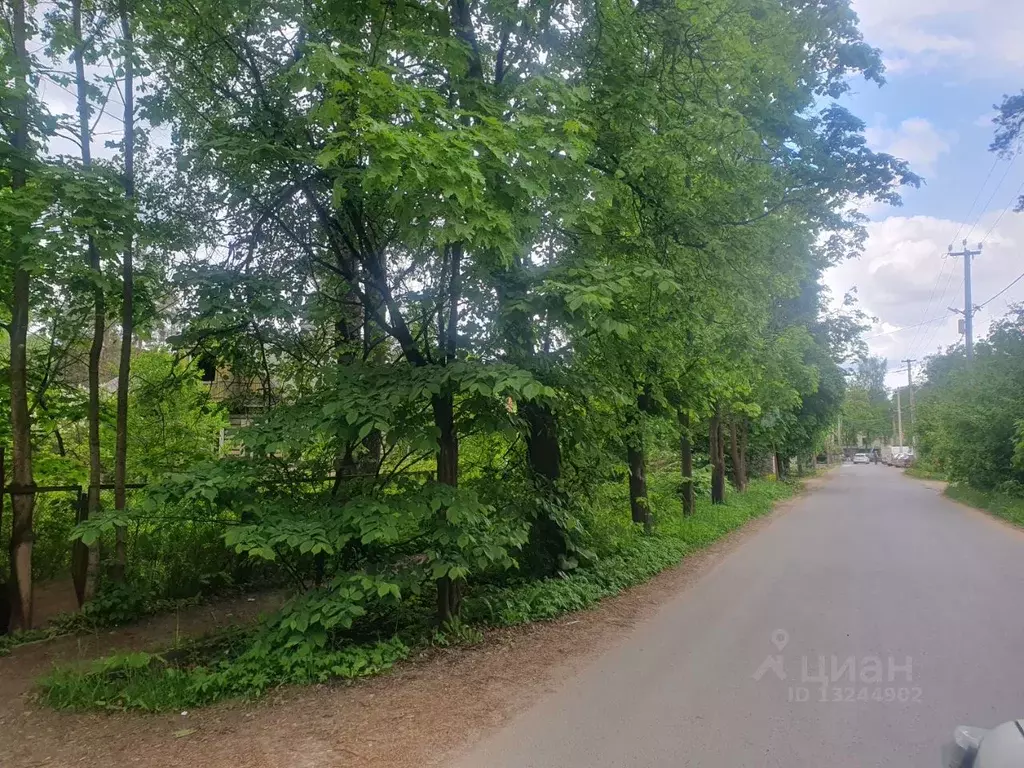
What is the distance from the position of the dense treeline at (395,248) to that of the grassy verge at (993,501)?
11.8 m

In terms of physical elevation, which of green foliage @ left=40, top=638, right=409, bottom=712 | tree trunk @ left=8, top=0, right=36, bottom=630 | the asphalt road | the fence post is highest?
tree trunk @ left=8, top=0, right=36, bottom=630

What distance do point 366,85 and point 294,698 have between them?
15.3 ft

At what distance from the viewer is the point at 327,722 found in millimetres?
4531

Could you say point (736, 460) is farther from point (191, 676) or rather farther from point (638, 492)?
point (191, 676)

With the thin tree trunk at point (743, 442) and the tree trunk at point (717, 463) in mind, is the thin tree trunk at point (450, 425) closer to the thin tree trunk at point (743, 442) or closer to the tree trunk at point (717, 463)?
the tree trunk at point (717, 463)

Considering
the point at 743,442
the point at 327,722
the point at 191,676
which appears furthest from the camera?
the point at 743,442

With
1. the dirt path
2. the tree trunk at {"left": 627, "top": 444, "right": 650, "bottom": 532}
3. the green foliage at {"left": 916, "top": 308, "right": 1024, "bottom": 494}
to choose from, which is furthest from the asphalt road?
the green foliage at {"left": 916, "top": 308, "right": 1024, "bottom": 494}

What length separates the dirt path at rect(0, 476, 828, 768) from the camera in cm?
411

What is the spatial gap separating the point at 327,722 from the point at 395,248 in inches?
191

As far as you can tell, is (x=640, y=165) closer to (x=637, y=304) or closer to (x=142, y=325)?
(x=637, y=304)

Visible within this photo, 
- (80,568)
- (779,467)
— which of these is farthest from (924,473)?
(80,568)

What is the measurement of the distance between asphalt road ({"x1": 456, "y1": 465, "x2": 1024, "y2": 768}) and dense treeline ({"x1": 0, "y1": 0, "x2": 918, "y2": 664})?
156cm

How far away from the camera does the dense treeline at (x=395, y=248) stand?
532 centimetres

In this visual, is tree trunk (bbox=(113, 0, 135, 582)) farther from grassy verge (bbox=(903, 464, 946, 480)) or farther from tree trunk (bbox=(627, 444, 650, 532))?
grassy verge (bbox=(903, 464, 946, 480))
